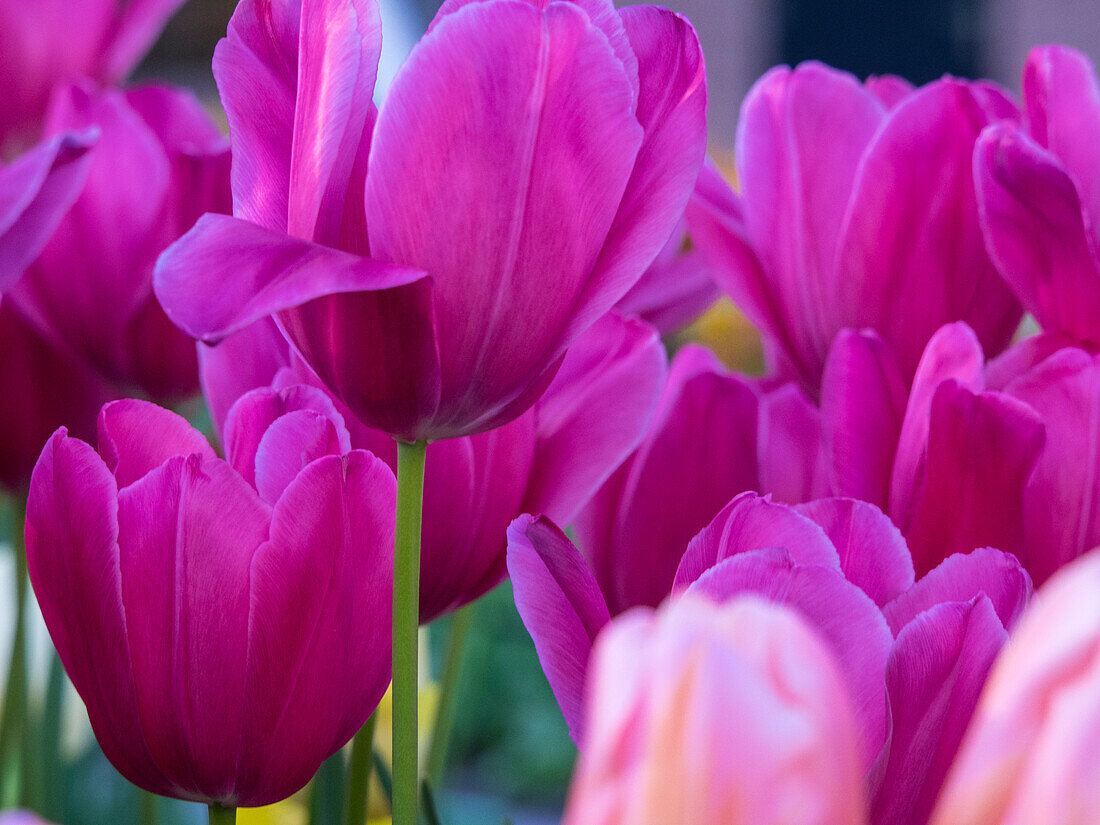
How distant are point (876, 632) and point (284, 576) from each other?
0.11 m

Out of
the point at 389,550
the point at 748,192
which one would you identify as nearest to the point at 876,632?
the point at 389,550

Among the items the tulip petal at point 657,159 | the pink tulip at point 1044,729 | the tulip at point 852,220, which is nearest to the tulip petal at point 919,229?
the tulip at point 852,220

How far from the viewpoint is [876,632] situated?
0.19m

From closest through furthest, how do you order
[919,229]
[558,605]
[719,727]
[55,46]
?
[719,727] → [558,605] → [919,229] → [55,46]

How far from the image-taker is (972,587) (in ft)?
0.71

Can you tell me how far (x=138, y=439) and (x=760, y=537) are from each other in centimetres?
13

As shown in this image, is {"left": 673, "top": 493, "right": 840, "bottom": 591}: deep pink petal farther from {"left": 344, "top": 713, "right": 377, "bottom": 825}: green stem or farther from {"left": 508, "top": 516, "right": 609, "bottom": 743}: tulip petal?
{"left": 344, "top": 713, "right": 377, "bottom": 825}: green stem

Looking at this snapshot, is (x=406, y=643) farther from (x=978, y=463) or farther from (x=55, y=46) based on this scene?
(x=55, y=46)

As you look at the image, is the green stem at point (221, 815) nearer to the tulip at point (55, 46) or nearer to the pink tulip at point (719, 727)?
the pink tulip at point (719, 727)

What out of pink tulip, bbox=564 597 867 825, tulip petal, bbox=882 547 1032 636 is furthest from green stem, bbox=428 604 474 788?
pink tulip, bbox=564 597 867 825

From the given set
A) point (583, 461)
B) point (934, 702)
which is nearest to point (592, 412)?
point (583, 461)

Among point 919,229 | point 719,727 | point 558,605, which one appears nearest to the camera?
point 719,727

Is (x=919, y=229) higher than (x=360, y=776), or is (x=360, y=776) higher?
(x=919, y=229)

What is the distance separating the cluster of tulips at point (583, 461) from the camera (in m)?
0.10
